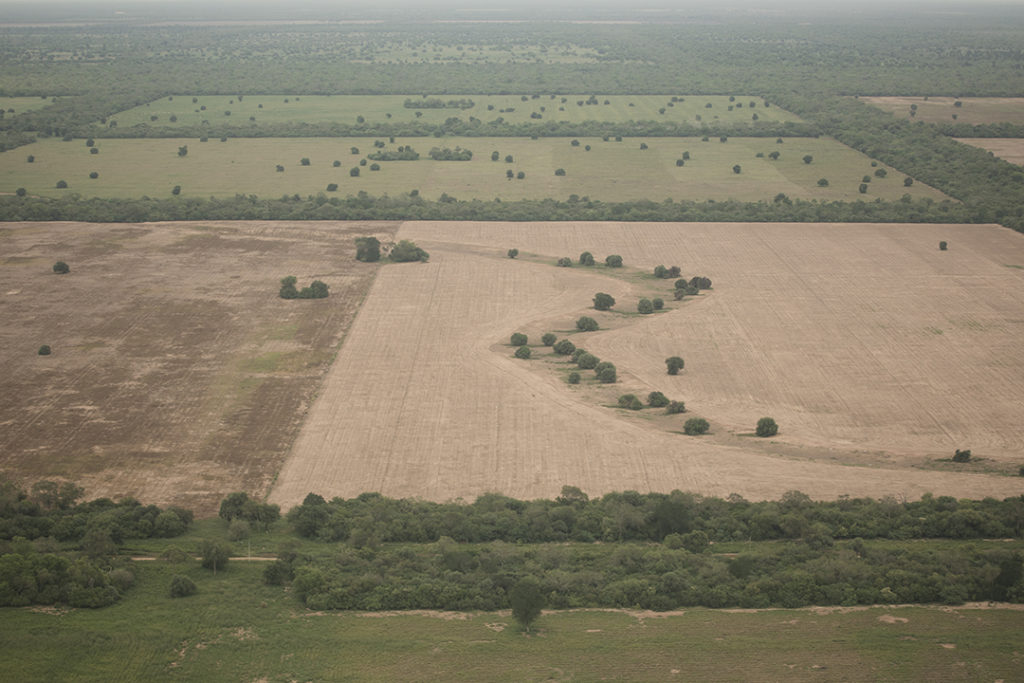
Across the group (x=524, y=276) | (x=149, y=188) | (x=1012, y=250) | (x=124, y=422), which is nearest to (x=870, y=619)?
(x=124, y=422)

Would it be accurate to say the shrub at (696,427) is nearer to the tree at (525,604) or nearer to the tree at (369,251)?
the tree at (525,604)

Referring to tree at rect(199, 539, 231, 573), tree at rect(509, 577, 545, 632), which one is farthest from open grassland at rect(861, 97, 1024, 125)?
tree at rect(199, 539, 231, 573)

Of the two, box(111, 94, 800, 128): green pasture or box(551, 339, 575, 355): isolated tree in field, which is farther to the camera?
box(111, 94, 800, 128): green pasture

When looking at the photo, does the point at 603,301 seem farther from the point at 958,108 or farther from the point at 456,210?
the point at 958,108

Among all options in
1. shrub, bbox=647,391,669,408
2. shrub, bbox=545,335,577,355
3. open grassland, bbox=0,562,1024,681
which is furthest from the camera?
shrub, bbox=545,335,577,355

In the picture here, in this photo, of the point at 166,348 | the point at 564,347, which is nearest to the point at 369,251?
the point at 166,348

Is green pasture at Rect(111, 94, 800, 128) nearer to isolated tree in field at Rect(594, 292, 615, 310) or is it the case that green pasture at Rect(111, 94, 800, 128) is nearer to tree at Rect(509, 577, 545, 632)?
isolated tree in field at Rect(594, 292, 615, 310)

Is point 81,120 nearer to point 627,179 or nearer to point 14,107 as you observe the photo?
point 14,107
